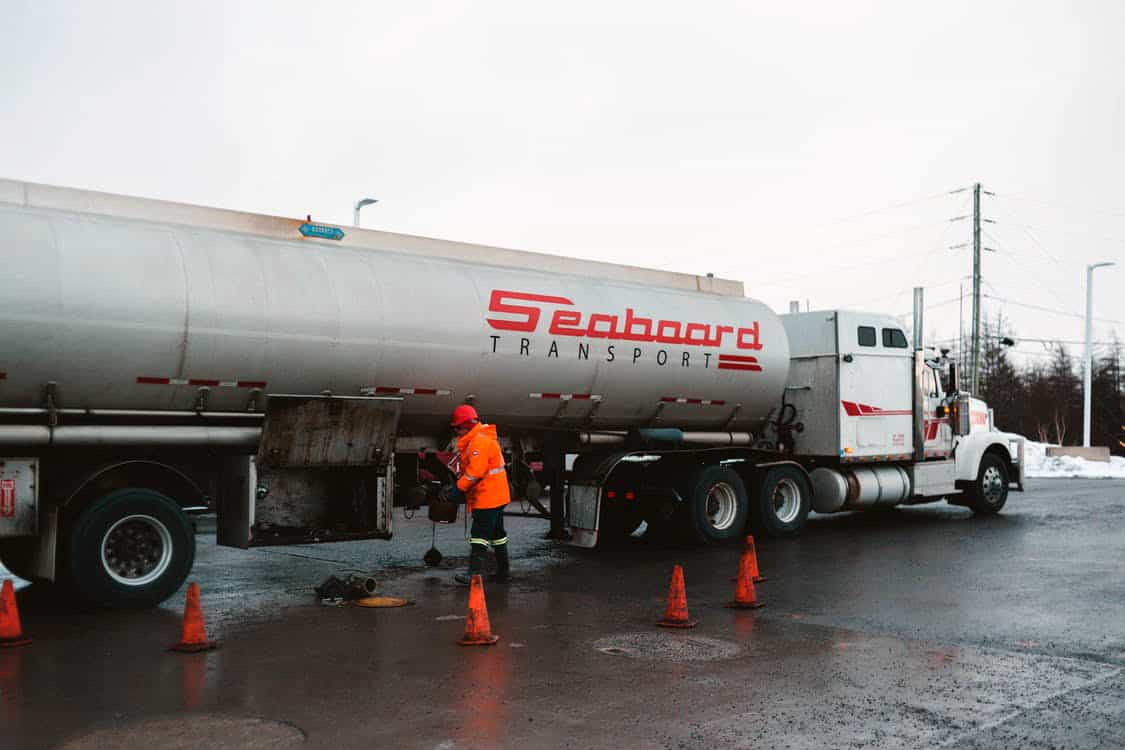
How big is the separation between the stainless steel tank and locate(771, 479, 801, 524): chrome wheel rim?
4.36 ft

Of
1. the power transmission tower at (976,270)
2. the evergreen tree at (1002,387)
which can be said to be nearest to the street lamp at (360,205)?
the power transmission tower at (976,270)

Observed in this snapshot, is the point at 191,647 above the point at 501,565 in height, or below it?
below

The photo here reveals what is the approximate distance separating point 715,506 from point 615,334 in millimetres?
3118

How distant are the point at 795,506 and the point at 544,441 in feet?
14.0

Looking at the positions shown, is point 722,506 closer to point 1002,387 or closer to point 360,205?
point 360,205

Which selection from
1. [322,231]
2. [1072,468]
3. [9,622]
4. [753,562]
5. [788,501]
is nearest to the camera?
[9,622]

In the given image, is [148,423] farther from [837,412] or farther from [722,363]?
[837,412]

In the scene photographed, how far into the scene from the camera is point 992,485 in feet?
65.5

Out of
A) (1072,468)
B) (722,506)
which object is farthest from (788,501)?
(1072,468)

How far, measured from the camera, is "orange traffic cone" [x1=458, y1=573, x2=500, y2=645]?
862cm

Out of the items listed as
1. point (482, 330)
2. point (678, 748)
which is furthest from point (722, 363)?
point (678, 748)

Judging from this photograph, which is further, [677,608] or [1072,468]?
[1072,468]

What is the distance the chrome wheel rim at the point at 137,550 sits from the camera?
10.4 meters

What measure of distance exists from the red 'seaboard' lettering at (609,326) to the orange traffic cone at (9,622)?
19.8 ft
